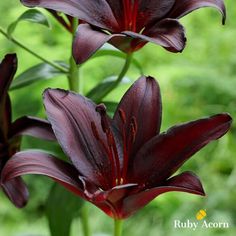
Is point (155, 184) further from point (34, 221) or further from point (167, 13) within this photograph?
point (34, 221)

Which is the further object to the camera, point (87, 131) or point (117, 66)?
point (117, 66)

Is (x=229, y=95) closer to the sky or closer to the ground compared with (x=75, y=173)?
closer to the ground

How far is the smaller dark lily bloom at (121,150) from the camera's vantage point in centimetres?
52

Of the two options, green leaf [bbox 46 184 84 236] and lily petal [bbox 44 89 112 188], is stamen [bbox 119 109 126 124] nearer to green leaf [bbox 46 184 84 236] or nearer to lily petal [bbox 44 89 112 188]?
lily petal [bbox 44 89 112 188]

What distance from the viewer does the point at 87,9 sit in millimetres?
562

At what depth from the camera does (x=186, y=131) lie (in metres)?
0.54

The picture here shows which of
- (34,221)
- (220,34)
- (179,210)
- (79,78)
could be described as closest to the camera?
(79,78)

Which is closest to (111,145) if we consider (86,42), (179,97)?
(86,42)

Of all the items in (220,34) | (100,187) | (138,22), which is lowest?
(220,34)

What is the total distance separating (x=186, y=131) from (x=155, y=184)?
62 mm

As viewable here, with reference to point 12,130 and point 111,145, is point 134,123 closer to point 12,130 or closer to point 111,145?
point 111,145

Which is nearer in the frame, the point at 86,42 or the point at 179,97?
the point at 86,42

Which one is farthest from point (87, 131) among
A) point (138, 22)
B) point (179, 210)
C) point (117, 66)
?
point (117, 66)

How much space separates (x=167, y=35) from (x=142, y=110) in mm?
84
